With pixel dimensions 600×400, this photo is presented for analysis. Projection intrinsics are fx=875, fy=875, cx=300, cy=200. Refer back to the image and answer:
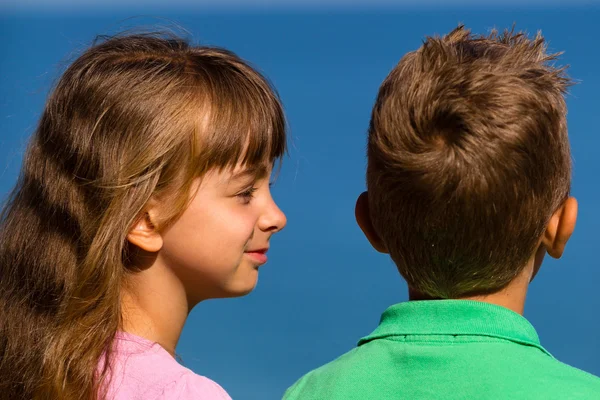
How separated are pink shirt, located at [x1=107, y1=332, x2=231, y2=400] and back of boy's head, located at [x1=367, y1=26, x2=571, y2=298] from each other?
568 millimetres

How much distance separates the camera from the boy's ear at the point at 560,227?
170cm

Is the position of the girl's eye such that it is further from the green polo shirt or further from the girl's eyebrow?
the green polo shirt

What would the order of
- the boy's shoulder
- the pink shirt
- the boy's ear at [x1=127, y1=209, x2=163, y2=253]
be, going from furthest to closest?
1. the boy's ear at [x1=127, y1=209, x2=163, y2=253]
2. the pink shirt
3. the boy's shoulder

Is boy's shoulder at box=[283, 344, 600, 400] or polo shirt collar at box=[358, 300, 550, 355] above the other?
polo shirt collar at box=[358, 300, 550, 355]

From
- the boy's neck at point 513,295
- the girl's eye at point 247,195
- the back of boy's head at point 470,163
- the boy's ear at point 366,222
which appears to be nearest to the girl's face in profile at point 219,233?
the girl's eye at point 247,195

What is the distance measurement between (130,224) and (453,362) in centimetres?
85

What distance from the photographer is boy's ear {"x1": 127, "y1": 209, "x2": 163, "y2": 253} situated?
6.82 feet

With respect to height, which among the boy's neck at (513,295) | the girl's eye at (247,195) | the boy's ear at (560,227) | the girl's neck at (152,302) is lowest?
the girl's neck at (152,302)

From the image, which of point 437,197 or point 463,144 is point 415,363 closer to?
point 437,197

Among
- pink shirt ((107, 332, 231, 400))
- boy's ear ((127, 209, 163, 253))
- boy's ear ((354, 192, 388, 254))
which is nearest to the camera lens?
boy's ear ((354, 192, 388, 254))

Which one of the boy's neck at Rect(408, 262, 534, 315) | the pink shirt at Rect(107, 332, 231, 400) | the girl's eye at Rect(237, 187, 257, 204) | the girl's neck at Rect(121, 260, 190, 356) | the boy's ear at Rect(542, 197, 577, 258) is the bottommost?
the pink shirt at Rect(107, 332, 231, 400)

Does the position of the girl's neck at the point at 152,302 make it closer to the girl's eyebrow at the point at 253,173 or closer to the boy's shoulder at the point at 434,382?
the girl's eyebrow at the point at 253,173

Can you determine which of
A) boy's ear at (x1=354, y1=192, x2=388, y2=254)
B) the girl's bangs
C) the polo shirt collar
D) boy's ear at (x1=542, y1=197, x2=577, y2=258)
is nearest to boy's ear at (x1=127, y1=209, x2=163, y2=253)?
the girl's bangs

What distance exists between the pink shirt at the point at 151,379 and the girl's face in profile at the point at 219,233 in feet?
0.68
